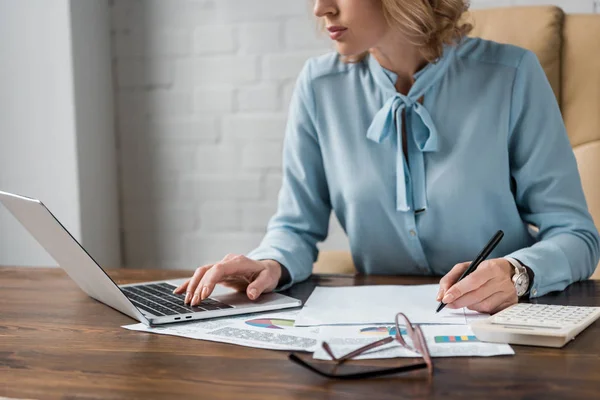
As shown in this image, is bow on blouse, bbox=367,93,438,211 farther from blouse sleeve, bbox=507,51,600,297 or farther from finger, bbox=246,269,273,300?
finger, bbox=246,269,273,300

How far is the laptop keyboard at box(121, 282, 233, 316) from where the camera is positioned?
3.20 feet

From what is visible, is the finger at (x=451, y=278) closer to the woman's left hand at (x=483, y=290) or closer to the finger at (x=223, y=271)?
the woman's left hand at (x=483, y=290)

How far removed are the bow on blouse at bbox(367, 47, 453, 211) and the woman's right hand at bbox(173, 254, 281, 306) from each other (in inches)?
11.6

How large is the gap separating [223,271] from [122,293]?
0.55 feet

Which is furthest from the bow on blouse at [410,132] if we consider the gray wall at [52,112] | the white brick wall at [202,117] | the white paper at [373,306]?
the gray wall at [52,112]

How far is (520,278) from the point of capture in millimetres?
1011

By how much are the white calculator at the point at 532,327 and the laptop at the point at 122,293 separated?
0.28 metres

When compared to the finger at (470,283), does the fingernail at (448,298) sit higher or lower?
lower

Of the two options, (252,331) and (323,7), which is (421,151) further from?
(252,331)

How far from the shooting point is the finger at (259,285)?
3.43 feet

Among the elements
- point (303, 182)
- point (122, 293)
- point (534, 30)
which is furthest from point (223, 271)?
point (534, 30)

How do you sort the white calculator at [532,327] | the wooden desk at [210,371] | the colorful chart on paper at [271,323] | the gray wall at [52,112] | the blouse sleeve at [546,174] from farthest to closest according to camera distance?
the gray wall at [52,112] → the blouse sleeve at [546,174] → the colorful chart on paper at [271,323] → the white calculator at [532,327] → the wooden desk at [210,371]


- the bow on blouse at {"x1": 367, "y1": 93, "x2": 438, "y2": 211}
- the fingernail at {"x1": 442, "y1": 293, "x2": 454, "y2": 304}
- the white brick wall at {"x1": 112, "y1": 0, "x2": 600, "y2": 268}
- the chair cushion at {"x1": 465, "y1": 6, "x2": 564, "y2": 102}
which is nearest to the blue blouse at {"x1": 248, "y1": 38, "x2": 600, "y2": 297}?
the bow on blouse at {"x1": 367, "y1": 93, "x2": 438, "y2": 211}

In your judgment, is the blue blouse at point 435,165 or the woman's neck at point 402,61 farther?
the woman's neck at point 402,61
